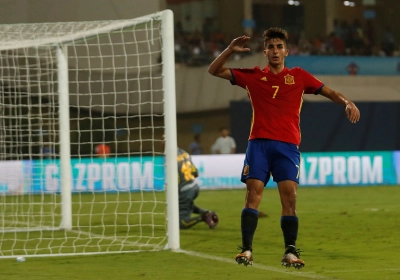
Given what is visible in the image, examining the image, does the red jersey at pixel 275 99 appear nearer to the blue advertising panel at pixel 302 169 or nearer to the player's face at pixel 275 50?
the player's face at pixel 275 50

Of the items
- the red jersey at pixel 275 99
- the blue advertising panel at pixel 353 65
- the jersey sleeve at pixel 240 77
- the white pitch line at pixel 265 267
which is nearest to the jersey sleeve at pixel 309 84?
the red jersey at pixel 275 99

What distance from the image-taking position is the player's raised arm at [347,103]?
7148mm

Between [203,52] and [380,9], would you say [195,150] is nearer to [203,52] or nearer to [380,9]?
[203,52]

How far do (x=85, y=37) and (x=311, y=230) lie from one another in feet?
14.3

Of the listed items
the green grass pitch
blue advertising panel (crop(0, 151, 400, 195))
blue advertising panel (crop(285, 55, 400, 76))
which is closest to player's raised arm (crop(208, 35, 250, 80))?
the green grass pitch

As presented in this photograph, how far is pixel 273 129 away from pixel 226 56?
771 millimetres

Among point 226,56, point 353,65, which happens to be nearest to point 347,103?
point 226,56

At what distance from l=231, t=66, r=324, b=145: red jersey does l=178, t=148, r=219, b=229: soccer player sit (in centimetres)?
544

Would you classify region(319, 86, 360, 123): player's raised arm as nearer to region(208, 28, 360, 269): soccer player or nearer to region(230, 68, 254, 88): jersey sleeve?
region(208, 28, 360, 269): soccer player

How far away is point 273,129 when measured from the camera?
7.32m

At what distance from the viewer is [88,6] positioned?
17750 millimetres

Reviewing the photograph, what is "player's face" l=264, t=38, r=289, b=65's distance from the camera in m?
7.18

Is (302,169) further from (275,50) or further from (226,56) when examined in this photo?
(226,56)

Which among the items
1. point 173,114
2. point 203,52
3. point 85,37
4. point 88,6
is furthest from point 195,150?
point 173,114
